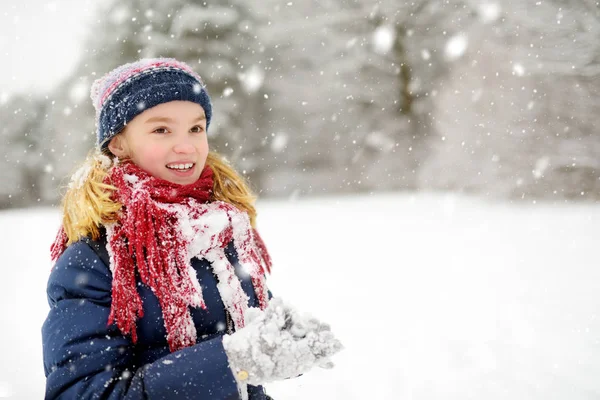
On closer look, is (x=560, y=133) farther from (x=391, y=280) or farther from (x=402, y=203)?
(x=391, y=280)

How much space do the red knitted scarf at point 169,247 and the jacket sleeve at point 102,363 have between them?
0.18 feet

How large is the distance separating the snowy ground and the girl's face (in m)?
2.30

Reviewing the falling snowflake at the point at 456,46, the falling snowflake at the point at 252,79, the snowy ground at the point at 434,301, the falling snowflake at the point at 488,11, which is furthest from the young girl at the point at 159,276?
the falling snowflake at the point at 252,79

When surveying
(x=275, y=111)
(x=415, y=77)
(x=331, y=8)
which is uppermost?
(x=331, y=8)

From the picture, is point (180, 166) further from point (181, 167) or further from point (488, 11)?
point (488, 11)

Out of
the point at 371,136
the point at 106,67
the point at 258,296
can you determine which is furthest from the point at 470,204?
the point at 106,67

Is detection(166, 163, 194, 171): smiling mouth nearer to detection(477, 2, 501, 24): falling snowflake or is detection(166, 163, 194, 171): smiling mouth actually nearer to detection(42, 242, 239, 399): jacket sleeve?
detection(42, 242, 239, 399): jacket sleeve

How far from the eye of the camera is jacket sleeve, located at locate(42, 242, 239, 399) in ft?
3.64

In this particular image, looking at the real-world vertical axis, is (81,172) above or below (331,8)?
below

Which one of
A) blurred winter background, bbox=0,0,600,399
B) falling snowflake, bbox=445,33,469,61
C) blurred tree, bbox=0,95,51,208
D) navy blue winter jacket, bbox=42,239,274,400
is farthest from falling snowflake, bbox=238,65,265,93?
navy blue winter jacket, bbox=42,239,274,400

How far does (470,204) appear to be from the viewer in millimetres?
10320

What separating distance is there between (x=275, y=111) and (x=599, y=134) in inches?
337

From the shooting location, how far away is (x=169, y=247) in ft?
4.41

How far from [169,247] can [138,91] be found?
18.6 inches
